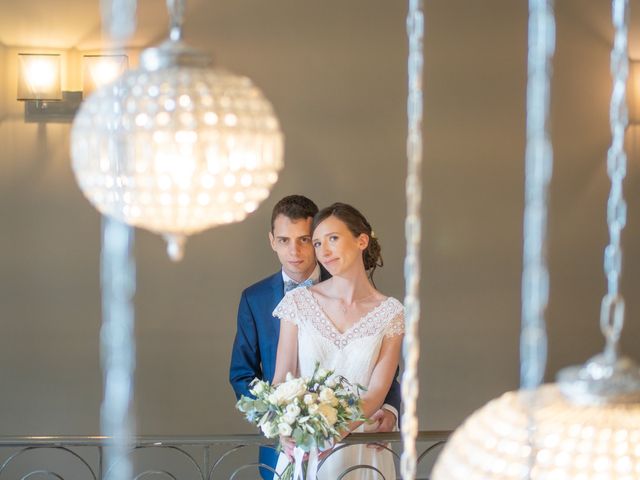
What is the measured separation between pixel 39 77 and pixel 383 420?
11.2 feet

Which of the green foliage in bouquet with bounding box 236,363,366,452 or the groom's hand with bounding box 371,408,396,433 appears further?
the groom's hand with bounding box 371,408,396,433

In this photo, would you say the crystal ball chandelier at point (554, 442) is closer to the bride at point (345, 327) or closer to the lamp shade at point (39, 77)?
the bride at point (345, 327)

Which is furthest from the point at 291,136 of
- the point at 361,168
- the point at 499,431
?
the point at 499,431

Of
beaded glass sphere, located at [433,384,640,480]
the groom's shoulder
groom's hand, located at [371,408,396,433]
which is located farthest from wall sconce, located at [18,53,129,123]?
beaded glass sphere, located at [433,384,640,480]

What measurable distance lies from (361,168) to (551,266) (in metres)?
1.37

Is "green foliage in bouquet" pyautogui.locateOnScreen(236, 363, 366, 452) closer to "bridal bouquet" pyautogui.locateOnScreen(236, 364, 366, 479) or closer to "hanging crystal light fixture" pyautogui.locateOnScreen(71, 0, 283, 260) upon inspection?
"bridal bouquet" pyautogui.locateOnScreen(236, 364, 366, 479)

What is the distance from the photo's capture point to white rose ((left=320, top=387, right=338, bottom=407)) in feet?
13.5

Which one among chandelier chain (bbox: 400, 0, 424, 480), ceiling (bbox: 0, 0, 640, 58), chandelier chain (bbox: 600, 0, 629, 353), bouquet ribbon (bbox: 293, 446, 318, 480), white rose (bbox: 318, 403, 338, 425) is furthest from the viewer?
ceiling (bbox: 0, 0, 640, 58)

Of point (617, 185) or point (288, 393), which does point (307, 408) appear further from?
point (617, 185)

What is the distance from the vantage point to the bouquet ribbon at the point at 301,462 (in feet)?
14.3

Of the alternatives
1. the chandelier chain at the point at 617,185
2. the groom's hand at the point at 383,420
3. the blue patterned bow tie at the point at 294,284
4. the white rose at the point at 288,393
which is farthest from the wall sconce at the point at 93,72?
the chandelier chain at the point at 617,185

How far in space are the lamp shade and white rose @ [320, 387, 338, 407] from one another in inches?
136

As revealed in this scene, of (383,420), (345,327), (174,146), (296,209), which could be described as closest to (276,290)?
(296,209)

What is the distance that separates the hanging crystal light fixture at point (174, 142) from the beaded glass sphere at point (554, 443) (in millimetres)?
727
